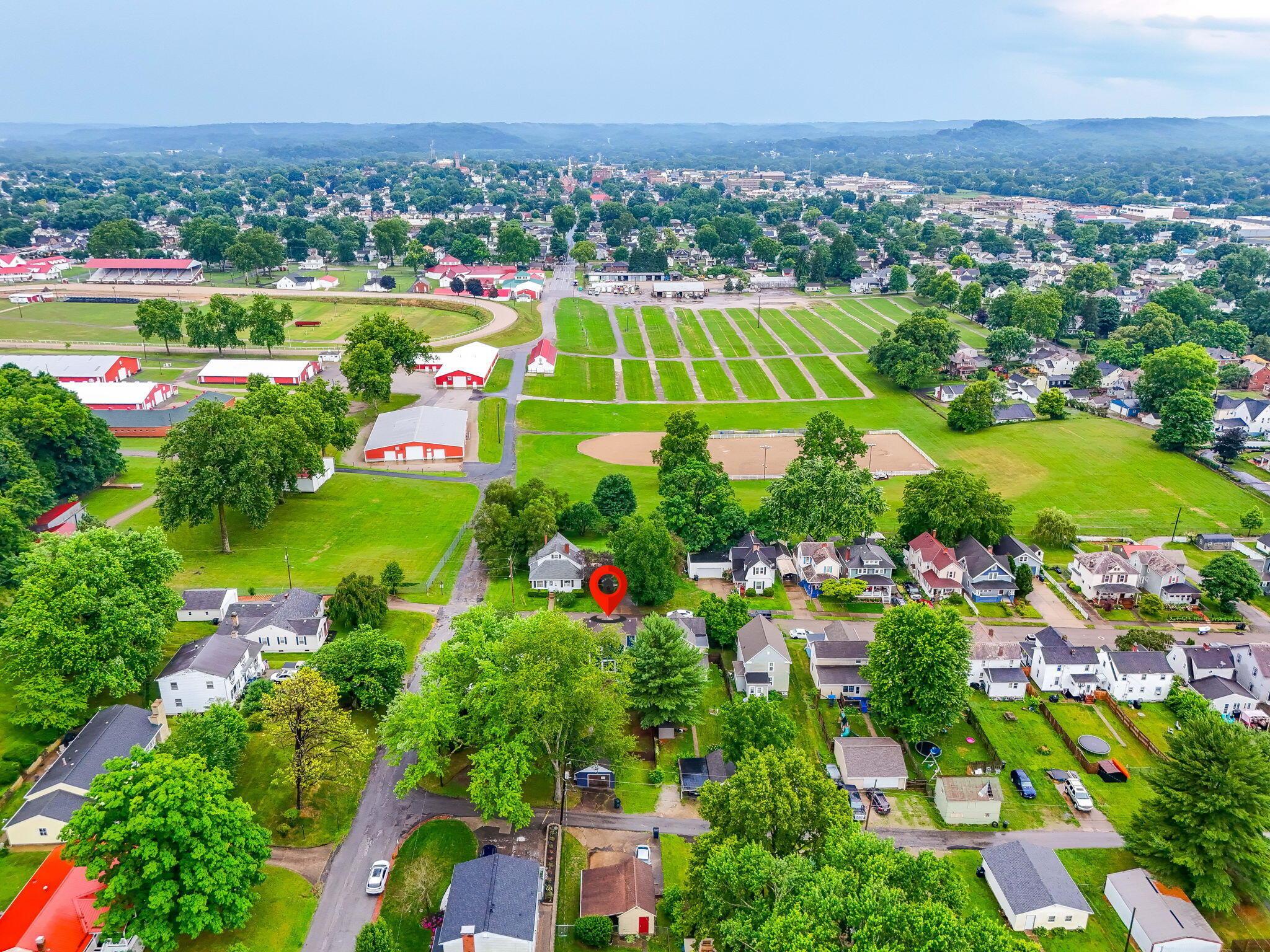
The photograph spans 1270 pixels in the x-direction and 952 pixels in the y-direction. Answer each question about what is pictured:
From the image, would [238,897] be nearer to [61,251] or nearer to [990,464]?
[990,464]

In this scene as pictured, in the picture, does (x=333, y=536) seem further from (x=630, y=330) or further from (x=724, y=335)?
(x=724, y=335)

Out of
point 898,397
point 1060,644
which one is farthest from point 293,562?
point 898,397

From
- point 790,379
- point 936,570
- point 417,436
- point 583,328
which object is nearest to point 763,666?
point 936,570

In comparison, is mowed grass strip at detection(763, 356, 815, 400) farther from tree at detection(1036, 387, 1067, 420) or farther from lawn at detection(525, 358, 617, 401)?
tree at detection(1036, 387, 1067, 420)

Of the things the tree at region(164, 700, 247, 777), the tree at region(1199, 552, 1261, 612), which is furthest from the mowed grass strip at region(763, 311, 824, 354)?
the tree at region(164, 700, 247, 777)

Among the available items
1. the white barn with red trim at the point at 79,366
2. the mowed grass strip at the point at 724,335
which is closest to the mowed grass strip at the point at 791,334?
the mowed grass strip at the point at 724,335
